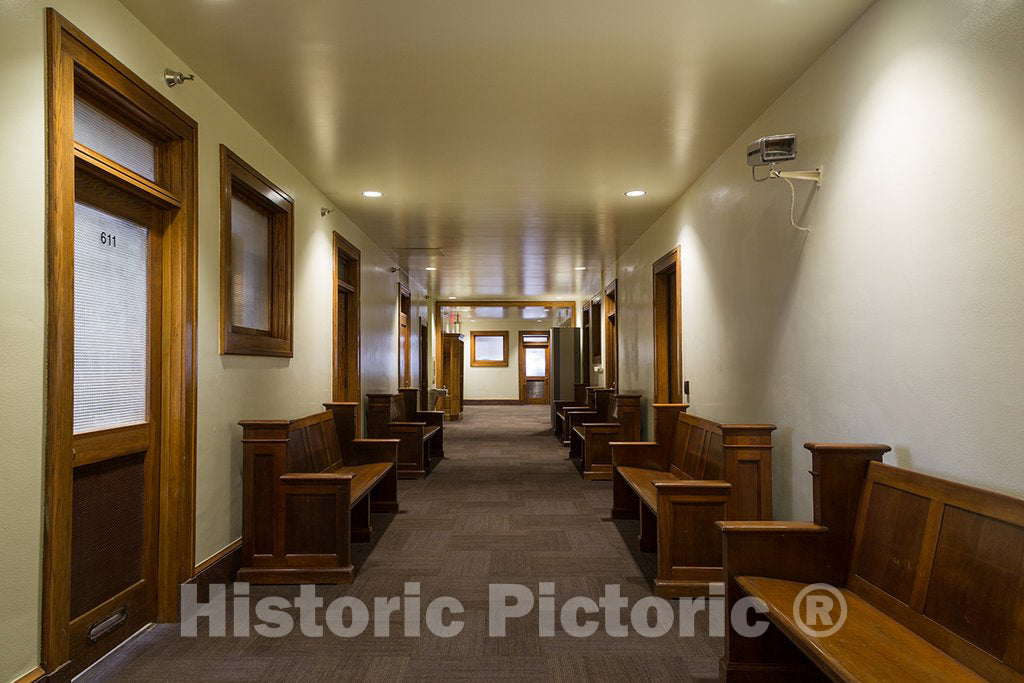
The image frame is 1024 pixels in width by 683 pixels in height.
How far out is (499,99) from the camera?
3207 mm

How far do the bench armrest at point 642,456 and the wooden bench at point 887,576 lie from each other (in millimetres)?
2340

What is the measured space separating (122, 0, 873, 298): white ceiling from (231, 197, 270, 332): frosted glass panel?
482 millimetres

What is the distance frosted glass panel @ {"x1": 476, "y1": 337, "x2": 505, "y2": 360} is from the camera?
1925 centimetres

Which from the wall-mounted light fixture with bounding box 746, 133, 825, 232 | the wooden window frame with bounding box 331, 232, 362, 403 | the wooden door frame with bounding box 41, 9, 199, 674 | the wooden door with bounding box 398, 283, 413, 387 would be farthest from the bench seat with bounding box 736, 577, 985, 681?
the wooden door with bounding box 398, 283, 413, 387

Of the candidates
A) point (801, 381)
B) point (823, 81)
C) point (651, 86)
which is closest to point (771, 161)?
point (823, 81)

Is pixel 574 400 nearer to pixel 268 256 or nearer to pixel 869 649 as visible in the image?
pixel 268 256

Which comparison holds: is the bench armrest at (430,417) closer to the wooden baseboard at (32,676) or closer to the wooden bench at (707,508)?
the wooden bench at (707,508)

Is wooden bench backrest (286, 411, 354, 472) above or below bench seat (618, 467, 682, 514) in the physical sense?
above

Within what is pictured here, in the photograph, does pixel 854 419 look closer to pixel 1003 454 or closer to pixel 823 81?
pixel 1003 454

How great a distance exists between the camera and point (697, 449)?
3.86 m

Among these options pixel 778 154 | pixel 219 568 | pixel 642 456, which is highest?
pixel 778 154

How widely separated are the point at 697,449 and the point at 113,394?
2.96m

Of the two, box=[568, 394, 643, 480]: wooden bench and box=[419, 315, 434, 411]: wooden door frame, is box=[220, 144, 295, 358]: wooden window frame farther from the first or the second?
box=[419, 315, 434, 411]: wooden door frame

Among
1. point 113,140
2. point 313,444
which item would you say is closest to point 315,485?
point 313,444
